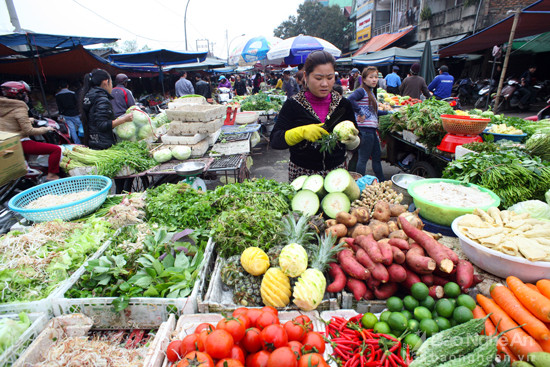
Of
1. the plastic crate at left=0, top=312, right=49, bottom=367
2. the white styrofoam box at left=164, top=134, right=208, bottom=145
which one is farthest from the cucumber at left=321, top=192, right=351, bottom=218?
the white styrofoam box at left=164, top=134, right=208, bottom=145

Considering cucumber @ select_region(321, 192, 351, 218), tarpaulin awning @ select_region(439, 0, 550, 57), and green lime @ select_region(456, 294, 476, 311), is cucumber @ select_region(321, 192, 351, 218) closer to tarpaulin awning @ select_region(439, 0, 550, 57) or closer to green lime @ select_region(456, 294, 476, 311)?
A: green lime @ select_region(456, 294, 476, 311)

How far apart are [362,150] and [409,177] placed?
5.13 ft

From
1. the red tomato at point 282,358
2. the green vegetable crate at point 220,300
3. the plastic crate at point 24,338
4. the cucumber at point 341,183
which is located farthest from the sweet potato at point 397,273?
the plastic crate at point 24,338

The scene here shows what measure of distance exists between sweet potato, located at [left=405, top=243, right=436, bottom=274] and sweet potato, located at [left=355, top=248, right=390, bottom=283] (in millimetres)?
181

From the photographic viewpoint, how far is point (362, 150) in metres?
5.62

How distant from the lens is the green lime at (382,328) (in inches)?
64.0

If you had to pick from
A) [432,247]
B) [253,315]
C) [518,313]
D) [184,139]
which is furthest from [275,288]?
[184,139]

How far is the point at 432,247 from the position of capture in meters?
1.93

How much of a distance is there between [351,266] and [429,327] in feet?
1.84

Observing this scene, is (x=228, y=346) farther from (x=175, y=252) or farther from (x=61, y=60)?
(x=61, y=60)

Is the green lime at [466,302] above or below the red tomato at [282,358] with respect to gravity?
below

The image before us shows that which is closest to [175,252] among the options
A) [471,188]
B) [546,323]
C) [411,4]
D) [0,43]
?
[546,323]

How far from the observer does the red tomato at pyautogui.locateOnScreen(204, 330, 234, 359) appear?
52.5 inches

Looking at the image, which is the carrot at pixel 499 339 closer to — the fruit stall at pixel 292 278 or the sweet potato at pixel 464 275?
the fruit stall at pixel 292 278
